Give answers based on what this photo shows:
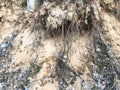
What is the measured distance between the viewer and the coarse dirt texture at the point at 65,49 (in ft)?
11.5

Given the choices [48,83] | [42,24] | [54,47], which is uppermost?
[42,24]

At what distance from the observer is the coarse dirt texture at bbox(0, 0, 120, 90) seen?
11.5 feet

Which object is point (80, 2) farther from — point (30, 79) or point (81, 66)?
point (30, 79)

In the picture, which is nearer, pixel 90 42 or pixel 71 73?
pixel 71 73

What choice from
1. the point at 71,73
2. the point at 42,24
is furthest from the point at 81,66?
the point at 42,24

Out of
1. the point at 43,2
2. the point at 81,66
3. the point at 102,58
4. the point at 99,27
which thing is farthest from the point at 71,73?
the point at 43,2

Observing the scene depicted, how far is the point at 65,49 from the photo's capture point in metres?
3.75

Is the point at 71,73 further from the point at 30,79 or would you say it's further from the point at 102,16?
the point at 102,16

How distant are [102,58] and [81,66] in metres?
0.26

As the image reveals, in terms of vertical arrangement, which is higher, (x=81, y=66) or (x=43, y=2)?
(x=43, y=2)

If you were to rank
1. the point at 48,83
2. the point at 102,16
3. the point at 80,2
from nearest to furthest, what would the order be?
the point at 48,83 < the point at 80,2 < the point at 102,16

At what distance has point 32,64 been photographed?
3.70 metres

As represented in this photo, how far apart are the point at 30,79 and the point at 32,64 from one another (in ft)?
0.65

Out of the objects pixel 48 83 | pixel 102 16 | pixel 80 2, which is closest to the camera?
pixel 48 83
